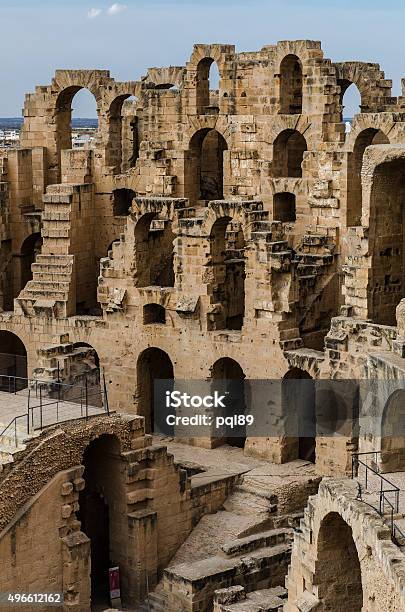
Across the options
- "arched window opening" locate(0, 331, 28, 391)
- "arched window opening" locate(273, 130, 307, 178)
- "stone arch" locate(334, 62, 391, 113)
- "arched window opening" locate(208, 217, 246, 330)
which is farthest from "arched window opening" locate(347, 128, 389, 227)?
"arched window opening" locate(0, 331, 28, 391)

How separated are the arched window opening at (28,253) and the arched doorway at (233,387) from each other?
974 centimetres

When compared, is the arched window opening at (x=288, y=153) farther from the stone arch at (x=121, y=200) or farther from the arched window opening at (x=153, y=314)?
the arched window opening at (x=153, y=314)

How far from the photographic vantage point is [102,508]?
121 ft

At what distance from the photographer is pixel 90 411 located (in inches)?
1377

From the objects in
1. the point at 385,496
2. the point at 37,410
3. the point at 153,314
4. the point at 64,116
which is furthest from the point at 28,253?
the point at 385,496

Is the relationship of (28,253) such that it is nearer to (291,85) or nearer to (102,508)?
(291,85)

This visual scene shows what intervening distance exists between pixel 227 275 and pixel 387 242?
557cm

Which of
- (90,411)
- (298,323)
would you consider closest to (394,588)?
(90,411)

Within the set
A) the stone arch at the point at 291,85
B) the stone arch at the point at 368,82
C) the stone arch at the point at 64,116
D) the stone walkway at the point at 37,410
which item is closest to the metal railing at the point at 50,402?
the stone walkway at the point at 37,410

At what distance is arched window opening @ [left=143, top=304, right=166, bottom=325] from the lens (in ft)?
135

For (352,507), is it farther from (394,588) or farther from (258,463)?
(258,463)

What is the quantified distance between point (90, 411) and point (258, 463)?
5790 millimetres

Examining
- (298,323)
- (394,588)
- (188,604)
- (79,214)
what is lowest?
(188,604)

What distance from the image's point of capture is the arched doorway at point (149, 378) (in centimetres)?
4144
